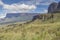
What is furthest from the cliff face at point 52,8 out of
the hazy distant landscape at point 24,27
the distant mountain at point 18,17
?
the distant mountain at point 18,17

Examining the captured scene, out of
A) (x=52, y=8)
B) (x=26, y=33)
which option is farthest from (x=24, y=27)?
(x=52, y=8)

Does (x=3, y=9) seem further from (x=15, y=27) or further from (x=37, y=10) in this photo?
(x=37, y=10)

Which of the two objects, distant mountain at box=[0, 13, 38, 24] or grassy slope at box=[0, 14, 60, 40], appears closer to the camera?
grassy slope at box=[0, 14, 60, 40]

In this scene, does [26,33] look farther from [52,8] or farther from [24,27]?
[52,8]

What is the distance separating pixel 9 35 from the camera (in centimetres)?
1070

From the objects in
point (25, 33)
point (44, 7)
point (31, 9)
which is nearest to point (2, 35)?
point (25, 33)

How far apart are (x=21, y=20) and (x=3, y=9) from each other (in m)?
1.91

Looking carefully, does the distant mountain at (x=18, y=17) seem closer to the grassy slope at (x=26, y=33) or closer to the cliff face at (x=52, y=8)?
the grassy slope at (x=26, y=33)

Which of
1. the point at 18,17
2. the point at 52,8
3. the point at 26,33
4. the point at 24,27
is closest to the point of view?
the point at 26,33

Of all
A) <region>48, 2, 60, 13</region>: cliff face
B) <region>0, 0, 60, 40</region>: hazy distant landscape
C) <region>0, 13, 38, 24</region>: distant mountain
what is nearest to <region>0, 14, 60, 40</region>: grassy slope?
<region>0, 0, 60, 40</region>: hazy distant landscape

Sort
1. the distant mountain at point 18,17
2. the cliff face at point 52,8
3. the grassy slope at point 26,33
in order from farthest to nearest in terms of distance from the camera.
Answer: the cliff face at point 52,8 → the distant mountain at point 18,17 → the grassy slope at point 26,33

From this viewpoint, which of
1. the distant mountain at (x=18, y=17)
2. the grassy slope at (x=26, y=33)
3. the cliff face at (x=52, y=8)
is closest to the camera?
the grassy slope at (x=26, y=33)

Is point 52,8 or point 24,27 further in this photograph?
point 52,8

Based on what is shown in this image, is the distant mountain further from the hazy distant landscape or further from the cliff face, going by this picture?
the cliff face
